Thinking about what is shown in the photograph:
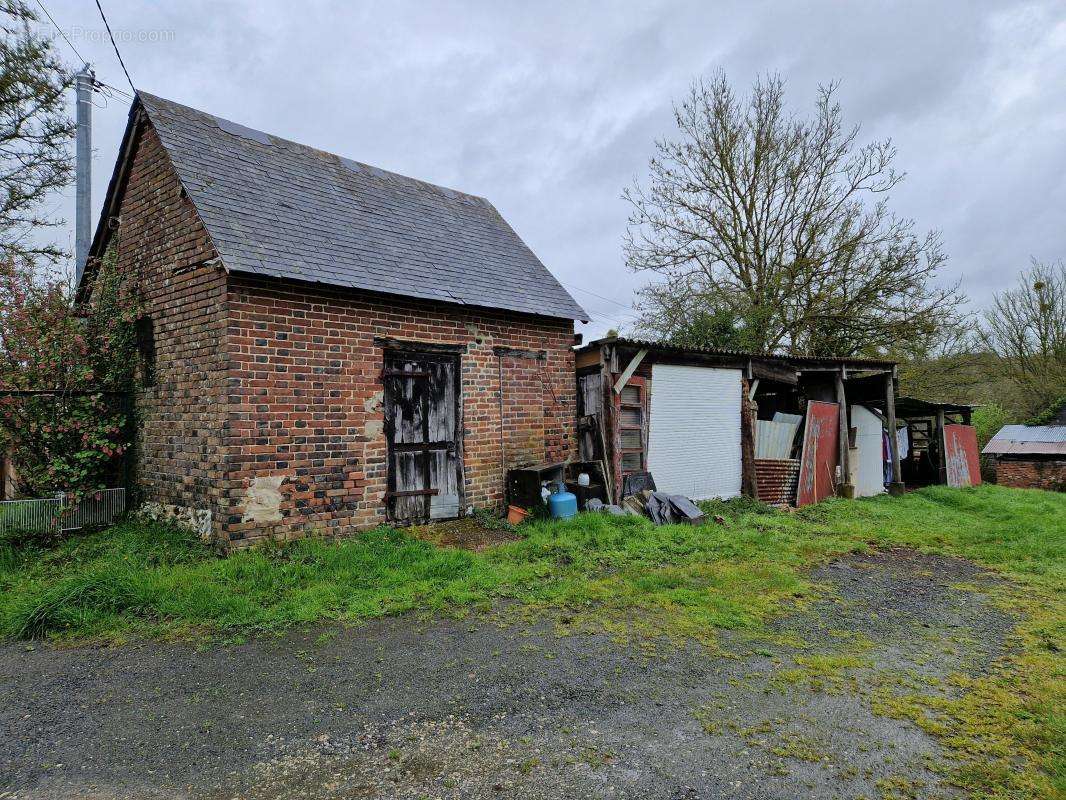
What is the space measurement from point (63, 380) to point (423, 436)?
4.70 meters

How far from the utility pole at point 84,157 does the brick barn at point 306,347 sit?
5.91 ft

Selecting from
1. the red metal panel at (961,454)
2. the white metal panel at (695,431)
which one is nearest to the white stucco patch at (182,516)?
the white metal panel at (695,431)

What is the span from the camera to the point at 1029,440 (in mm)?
18141

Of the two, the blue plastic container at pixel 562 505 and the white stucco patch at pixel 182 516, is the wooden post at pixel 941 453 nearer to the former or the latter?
the blue plastic container at pixel 562 505

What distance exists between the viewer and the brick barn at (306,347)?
6.30 meters

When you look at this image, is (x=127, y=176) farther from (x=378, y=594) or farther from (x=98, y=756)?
(x=98, y=756)

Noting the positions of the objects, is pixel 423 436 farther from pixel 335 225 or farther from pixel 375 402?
pixel 335 225

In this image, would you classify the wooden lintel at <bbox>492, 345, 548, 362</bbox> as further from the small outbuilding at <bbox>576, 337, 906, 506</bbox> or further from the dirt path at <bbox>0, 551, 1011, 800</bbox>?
the dirt path at <bbox>0, 551, 1011, 800</bbox>

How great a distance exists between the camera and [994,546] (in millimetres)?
7711

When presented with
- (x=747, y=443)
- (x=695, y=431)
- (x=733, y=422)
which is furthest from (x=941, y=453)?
(x=695, y=431)

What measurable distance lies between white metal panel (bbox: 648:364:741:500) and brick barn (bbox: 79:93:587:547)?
164cm

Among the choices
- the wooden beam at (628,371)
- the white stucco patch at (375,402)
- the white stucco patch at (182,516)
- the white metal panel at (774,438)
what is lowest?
the white stucco patch at (182,516)

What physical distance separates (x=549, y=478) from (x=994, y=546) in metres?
6.25

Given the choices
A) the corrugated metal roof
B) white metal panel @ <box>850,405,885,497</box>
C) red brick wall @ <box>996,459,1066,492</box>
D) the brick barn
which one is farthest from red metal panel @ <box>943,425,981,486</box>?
the brick barn
